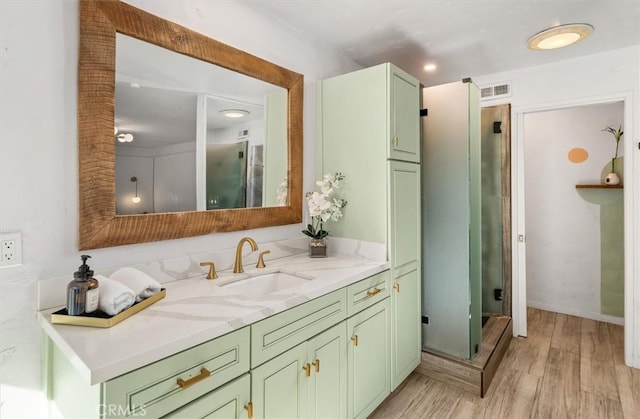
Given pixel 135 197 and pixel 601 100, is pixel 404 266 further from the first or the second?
pixel 601 100

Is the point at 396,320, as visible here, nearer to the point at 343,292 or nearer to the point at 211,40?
the point at 343,292

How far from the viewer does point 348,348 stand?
1719 millimetres

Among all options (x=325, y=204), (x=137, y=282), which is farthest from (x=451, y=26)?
(x=137, y=282)

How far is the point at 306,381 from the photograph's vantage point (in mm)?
1465

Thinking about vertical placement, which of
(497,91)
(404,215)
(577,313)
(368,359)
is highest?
(497,91)

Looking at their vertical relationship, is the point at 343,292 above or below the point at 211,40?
below

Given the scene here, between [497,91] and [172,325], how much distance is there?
3.35 m

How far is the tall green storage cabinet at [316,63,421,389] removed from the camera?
6.81 ft

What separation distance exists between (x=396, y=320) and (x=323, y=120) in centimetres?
144

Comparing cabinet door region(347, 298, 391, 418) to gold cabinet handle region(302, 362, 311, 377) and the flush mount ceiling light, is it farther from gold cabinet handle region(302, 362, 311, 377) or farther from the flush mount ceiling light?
the flush mount ceiling light

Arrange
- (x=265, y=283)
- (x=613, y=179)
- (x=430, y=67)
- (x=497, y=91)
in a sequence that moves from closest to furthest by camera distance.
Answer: (x=265, y=283), (x=430, y=67), (x=497, y=91), (x=613, y=179)

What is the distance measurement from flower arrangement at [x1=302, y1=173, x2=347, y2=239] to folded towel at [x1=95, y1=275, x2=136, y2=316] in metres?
→ 1.20

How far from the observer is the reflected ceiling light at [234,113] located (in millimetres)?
1875

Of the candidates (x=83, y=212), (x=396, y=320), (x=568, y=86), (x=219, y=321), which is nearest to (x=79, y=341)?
(x=219, y=321)
